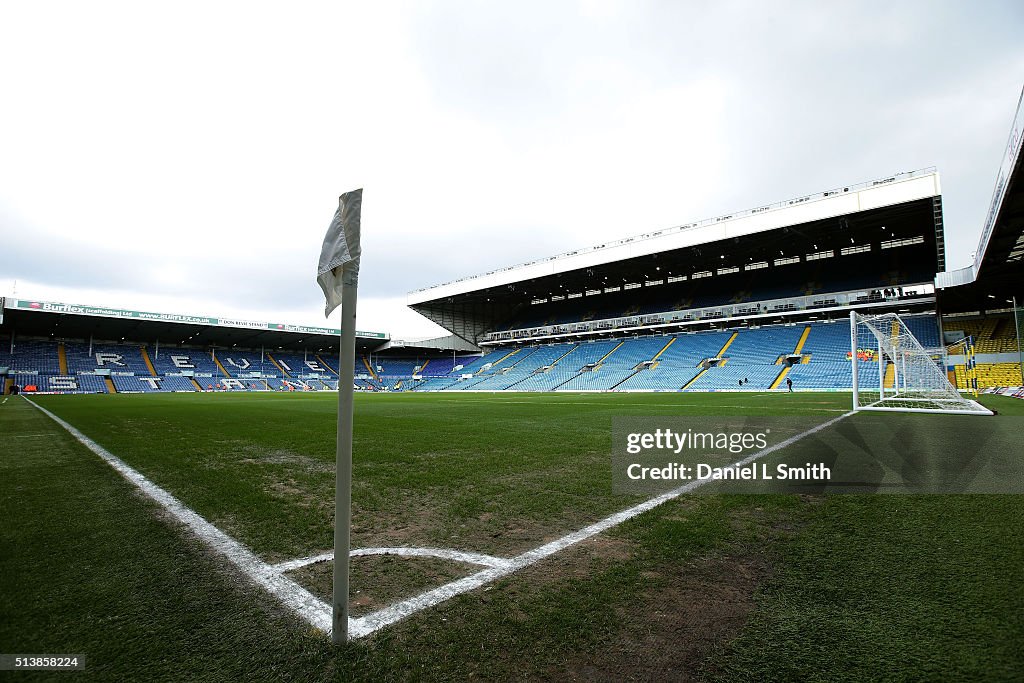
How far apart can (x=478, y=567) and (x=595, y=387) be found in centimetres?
3865

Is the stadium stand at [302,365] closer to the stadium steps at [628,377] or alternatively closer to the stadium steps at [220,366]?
the stadium steps at [220,366]

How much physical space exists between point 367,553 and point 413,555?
0.30m

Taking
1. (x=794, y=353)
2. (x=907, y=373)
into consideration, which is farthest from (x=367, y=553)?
(x=794, y=353)

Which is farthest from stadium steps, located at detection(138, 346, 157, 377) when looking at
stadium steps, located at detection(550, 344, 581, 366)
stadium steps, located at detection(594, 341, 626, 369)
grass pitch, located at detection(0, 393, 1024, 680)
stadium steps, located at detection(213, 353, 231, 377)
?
grass pitch, located at detection(0, 393, 1024, 680)

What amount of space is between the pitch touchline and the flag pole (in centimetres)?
16

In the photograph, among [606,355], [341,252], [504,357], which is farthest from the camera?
[504,357]

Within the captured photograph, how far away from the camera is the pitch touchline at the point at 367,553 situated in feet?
6.92

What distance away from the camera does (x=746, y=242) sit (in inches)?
1512

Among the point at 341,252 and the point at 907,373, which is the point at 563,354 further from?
the point at 341,252

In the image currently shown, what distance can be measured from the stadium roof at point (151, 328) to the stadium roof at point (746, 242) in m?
16.0

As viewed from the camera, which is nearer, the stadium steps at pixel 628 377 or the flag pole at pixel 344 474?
the flag pole at pixel 344 474

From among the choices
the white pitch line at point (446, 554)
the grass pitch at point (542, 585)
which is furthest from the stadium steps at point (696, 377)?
the white pitch line at point (446, 554)

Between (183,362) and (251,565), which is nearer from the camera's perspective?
(251,565)

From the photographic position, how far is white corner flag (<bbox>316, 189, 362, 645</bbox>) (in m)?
1.90
